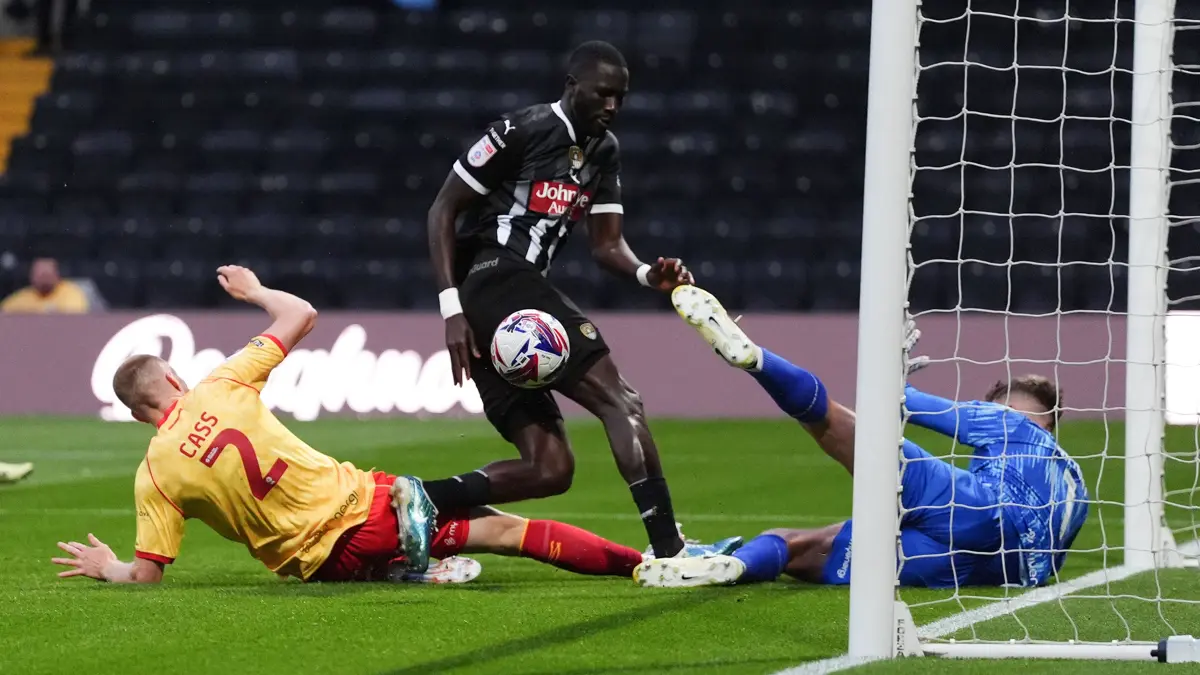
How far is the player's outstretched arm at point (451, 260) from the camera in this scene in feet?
18.9

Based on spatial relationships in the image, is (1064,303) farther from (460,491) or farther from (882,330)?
(882,330)

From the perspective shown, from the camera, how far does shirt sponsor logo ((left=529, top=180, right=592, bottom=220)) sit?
238 inches

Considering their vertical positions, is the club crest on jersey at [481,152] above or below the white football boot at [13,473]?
above

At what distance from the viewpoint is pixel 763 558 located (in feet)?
18.1

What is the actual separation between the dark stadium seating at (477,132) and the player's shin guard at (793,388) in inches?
379

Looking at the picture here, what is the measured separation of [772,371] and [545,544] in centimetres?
98

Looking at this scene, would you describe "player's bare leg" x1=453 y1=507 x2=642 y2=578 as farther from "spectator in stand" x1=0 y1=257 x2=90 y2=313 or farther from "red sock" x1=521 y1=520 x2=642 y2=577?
"spectator in stand" x1=0 y1=257 x2=90 y2=313

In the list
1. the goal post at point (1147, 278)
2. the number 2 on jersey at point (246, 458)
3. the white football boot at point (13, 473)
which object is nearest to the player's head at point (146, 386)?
the number 2 on jersey at point (246, 458)

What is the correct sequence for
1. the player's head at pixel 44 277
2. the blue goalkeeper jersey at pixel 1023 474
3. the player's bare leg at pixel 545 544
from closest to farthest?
the blue goalkeeper jersey at pixel 1023 474, the player's bare leg at pixel 545 544, the player's head at pixel 44 277

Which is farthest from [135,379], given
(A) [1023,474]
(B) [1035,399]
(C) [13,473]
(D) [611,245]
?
(C) [13,473]

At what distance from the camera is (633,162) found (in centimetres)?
1691

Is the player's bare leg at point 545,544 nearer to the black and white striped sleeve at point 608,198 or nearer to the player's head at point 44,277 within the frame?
the black and white striped sleeve at point 608,198

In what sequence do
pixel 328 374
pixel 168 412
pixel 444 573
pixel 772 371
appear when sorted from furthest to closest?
1. pixel 328 374
2. pixel 444 573
3. pixel 772 371
4. pixel 168 412

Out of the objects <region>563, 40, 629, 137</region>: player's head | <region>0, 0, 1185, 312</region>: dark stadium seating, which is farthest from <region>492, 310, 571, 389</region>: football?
<region>0, 0, 1185, 312</region>: dark stadium seating
